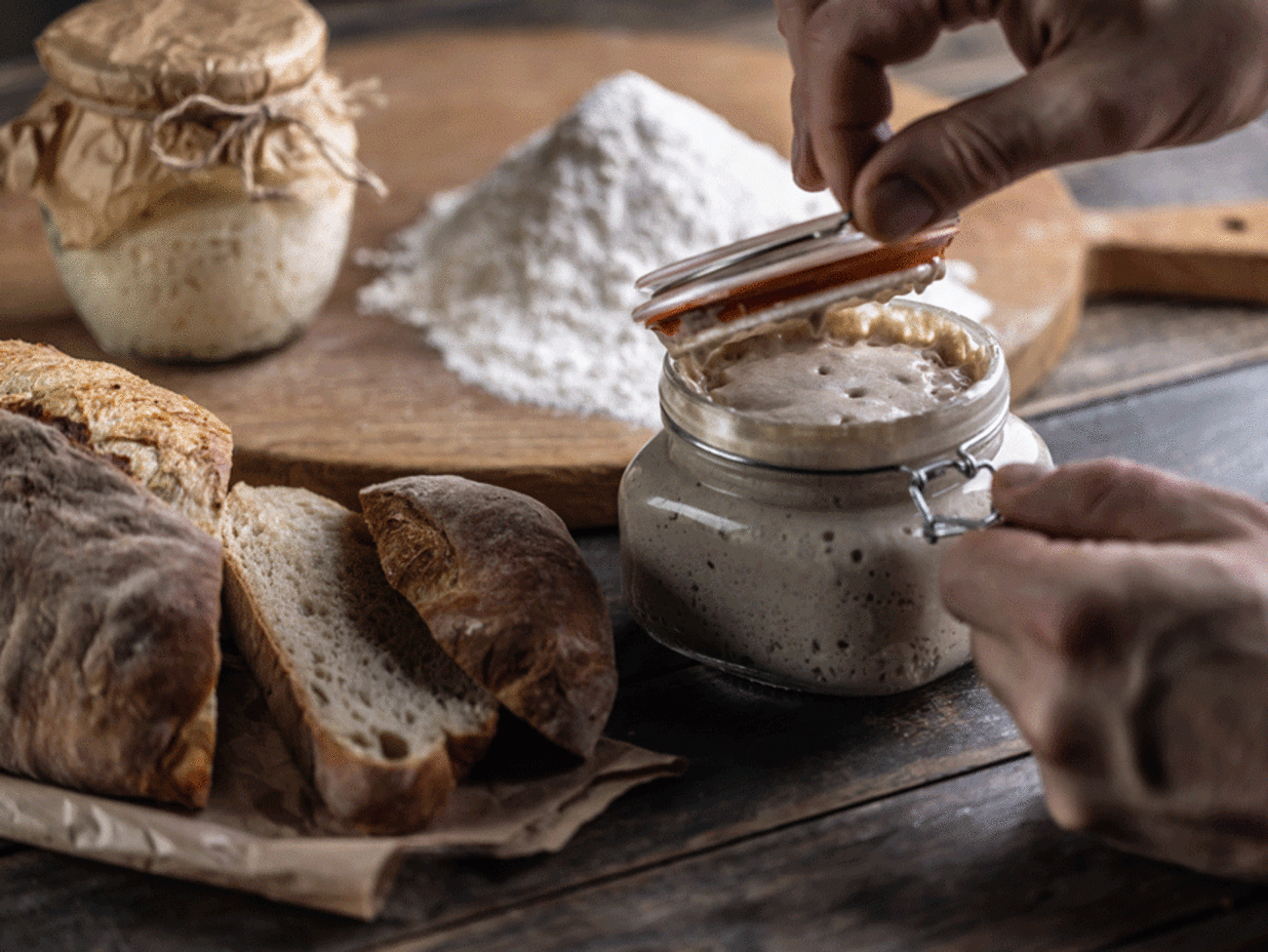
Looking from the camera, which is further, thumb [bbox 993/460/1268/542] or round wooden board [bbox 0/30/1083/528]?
round wooden board [bbox 0/30/1083/528]

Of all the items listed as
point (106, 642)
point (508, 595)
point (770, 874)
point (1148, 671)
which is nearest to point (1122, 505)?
point (1148, 671)

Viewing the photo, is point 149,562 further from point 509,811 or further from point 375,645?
point 509,811

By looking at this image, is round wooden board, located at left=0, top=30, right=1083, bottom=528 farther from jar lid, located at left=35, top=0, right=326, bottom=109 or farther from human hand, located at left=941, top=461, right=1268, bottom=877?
human hand, located at left=941, top=461, right=1268, bottom=877

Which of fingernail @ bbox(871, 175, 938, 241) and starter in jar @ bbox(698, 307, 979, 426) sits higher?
fingernail @ bbox(871, 175, 938, 241)

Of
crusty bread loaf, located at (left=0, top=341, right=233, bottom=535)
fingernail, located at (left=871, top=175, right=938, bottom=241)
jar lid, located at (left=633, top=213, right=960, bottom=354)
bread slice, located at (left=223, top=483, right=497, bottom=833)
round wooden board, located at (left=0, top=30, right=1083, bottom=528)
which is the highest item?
fingernail, located at (left=871, top=175, right=938, bottom=241)

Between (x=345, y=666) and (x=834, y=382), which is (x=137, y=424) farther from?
(x=834, y=382)

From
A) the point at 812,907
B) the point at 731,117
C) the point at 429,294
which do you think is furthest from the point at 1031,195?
the point at 812,907

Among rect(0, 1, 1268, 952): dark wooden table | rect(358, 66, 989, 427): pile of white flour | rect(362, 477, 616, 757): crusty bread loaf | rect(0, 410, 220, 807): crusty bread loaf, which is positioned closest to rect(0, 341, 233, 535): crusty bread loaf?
rect(0, 410, 220, 807): crusty bread loaf
